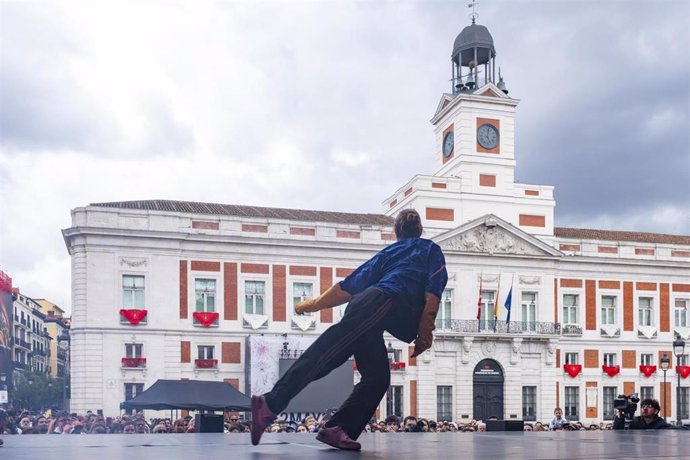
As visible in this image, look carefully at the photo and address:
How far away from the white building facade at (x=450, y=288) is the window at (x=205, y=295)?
0.05m

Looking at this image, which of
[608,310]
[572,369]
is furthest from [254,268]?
[608,310]

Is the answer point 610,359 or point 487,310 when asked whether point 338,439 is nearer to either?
point 487,310

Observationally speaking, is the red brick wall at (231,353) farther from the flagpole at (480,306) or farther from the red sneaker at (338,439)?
the red sneaker at (338,439)

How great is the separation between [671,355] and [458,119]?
51.0ft

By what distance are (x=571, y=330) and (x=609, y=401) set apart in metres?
3.87

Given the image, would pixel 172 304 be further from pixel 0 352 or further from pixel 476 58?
pixel 476 58

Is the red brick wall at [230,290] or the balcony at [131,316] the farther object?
the red brick wall at [230,290]

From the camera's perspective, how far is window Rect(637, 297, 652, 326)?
44500 mm

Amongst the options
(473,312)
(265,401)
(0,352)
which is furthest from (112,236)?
(265,401)

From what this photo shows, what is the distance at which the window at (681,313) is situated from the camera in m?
45.3

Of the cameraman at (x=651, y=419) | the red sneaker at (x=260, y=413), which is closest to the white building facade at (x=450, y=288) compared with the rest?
the cameraman at (x=651, y=419)

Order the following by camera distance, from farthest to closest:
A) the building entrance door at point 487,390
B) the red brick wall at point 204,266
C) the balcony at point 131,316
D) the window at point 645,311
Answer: the window at point 645,311 < the building entrance door at point 487,390 < the red brick wall at point 204,266 < the balcony at point 131,316

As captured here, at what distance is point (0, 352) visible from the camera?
41719 mm

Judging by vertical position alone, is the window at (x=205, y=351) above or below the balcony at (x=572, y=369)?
above
